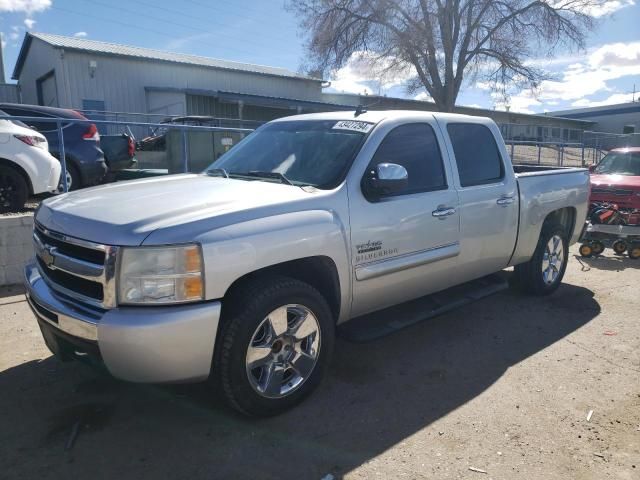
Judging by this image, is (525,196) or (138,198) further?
(525,196)

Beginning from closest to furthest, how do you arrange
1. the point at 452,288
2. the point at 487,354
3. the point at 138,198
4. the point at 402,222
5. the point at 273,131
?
1. the point at 138,198
2. the point at 402,222
3. the point at 487,354
4. the point at 273,131
5. the point at 452,288

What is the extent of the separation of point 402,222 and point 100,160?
6.33m

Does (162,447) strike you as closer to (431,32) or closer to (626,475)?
(626,475)

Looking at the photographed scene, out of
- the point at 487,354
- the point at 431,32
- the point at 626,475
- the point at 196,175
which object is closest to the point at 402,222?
the point at 487,354

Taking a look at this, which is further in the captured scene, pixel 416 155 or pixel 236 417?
pixel 416 155

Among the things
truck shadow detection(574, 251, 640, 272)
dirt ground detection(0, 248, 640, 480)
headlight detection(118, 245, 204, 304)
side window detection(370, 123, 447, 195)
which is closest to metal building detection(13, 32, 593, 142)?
truck shadow detection(574, 251, 640, 272)

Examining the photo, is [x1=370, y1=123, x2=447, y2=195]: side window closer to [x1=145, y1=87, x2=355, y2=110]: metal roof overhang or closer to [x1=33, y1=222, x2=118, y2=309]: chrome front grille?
[x1=33, y1=222, x2=118, y2=309]: chrome front grille

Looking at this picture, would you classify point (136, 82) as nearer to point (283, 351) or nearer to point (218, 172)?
point (218, 172)

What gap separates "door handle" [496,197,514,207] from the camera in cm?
454

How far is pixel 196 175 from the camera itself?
13.5ft

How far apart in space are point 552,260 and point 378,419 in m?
3.41

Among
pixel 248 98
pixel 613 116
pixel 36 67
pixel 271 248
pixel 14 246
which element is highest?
pixel 36 67

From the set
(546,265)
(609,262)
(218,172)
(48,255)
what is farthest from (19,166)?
(609,262)

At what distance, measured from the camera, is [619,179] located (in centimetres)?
902
